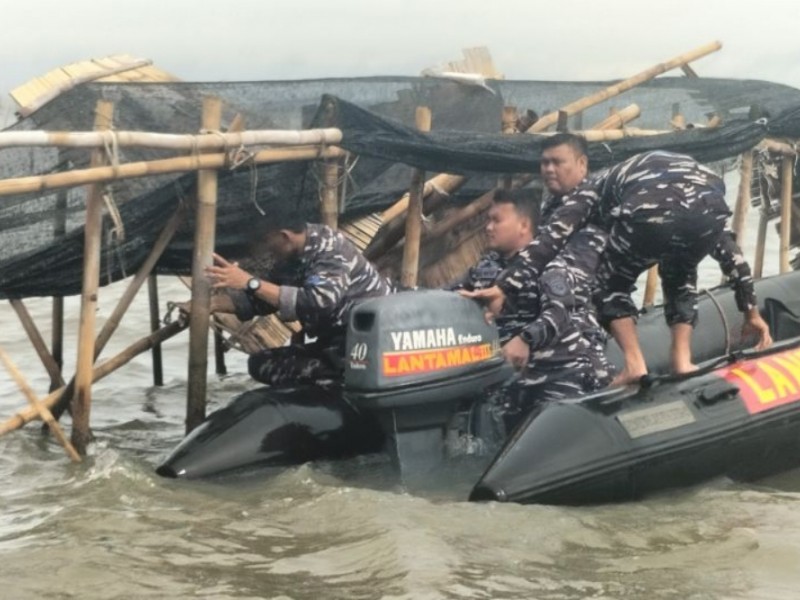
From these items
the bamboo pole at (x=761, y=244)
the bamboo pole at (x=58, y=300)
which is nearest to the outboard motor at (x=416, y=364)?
the bamboo pole at (x=58, y=300)

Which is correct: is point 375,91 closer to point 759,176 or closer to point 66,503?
point 66,503

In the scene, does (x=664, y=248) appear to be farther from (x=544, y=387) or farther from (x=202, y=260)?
(x=202, y=260)

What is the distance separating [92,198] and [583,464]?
2776mm

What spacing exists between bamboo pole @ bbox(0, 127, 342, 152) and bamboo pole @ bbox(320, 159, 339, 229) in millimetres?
236

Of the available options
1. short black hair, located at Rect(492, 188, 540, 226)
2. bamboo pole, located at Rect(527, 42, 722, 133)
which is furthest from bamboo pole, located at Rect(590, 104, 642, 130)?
short black hair, located at Rect(492, 188, 540, 226)

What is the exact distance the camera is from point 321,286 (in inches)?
275

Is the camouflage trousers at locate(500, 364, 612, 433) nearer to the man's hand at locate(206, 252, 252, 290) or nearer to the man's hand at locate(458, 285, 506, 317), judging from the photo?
the man's hand at locate(458, 285, 506, 317)

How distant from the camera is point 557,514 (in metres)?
6.01

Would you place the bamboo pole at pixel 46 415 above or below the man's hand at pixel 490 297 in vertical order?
below

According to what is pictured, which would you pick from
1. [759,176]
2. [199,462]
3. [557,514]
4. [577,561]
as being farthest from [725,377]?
[759,176]

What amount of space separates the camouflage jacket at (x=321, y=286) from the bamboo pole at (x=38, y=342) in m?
1.69

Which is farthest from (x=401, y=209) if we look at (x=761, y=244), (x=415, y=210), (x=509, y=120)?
(x=761, y=244)

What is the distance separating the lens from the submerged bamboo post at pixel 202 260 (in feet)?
24.2

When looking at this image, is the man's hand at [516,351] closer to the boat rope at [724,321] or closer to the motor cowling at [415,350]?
the motor cowling at [415,350]
